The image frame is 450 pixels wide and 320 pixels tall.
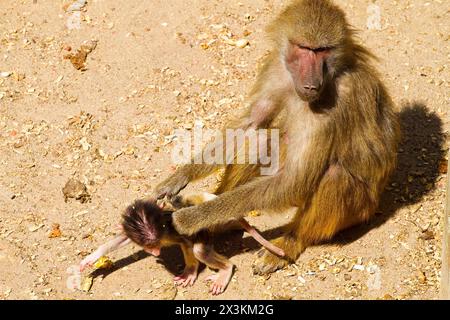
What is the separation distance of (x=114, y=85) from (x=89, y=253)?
5.52 feet

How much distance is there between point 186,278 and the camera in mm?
5141

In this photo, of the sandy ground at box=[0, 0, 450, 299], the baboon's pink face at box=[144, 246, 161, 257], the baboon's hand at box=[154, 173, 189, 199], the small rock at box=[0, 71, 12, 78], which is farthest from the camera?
the small rock at box=[0, 71, 12, 78]

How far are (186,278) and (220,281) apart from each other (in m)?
0.24

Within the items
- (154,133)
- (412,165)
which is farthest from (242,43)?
(412,165)

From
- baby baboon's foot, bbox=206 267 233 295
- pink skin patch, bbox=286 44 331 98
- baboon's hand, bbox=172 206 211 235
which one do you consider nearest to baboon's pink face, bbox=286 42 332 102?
pink skin patch, bbox=286 44 331 98

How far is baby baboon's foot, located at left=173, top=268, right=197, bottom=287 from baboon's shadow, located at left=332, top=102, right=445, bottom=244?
1.03 m

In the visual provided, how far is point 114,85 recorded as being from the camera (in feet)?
20.9

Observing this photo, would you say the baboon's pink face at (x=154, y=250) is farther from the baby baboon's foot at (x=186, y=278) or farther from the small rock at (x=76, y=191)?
the small rock at (x=76, y=191)

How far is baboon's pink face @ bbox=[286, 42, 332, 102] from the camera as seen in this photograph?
14.9ft

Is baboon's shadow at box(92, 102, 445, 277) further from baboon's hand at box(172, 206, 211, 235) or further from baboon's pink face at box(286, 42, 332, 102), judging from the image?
baboon's pink face at box(286, 42, 332, 102)

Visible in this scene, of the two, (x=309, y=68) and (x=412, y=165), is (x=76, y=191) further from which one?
(x=412, y=165)

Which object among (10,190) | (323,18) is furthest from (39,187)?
(323,18)

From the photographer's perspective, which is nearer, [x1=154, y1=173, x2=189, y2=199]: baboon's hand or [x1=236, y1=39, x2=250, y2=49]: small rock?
[x1=154, y1=173, x2=189, y2=199]: baboon's hand
